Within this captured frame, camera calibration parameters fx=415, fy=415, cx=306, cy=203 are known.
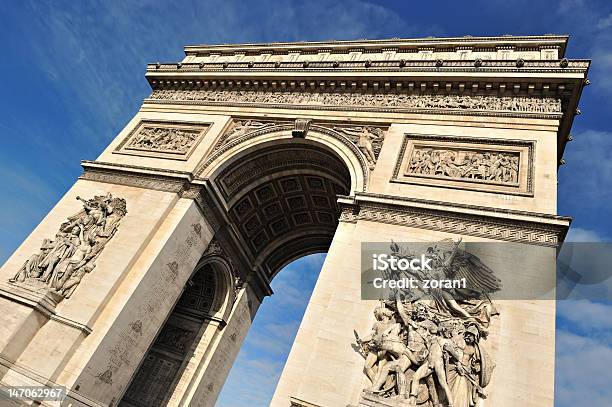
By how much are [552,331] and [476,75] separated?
7.52m

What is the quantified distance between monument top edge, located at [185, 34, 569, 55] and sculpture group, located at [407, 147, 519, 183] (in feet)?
16.5

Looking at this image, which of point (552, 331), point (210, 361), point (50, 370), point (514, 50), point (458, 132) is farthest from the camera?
point (210, 361)

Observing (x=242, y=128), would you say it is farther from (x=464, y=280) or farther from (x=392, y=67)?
(x=464, y=280)

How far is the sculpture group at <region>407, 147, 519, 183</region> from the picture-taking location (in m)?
10.5

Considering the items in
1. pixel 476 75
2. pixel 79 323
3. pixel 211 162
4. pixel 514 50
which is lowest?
pixel 79 323

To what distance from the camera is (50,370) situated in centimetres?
983

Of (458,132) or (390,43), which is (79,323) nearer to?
(458,132)

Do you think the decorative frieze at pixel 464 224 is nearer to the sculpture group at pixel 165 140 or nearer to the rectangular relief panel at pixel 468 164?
the rectangular relief panel at pixel 468 164

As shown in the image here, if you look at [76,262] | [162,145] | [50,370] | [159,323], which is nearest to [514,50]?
[162,145]

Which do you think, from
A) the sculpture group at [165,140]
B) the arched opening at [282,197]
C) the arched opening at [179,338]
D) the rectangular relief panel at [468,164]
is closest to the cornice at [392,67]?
the rectangular relief panel at [468,164]

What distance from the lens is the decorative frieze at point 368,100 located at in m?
11.4

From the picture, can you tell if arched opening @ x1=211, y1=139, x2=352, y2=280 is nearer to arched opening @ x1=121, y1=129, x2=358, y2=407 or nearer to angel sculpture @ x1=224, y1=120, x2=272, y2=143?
arched opening @ x1=121, y1=129, x2=358, y2=407

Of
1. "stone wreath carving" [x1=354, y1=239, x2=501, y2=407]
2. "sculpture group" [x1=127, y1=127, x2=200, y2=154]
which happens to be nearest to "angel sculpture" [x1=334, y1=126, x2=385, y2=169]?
"stone wreath carving" [x1=354, y1=239, x2=501, y2=407]

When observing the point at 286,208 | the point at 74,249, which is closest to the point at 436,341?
the point at 286,208
